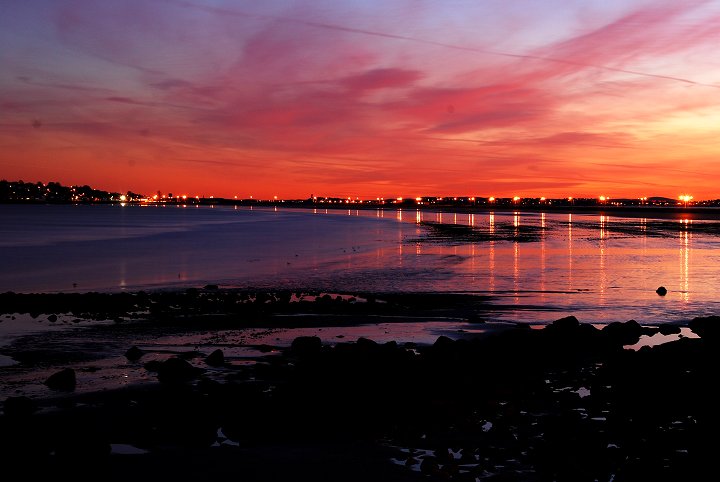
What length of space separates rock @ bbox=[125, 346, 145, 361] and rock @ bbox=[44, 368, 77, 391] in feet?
7.70

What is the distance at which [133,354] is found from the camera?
15.1m

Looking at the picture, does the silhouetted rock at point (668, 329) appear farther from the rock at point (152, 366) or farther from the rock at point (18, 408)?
the rock at point (18, 408)

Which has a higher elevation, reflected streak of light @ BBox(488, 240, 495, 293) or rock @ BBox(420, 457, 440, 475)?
reflected streak of light @ BBox(488, 240, 495, 293)

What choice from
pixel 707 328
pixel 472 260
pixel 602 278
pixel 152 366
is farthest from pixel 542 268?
pixel 152 366

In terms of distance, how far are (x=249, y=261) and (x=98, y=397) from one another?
33.5 meters

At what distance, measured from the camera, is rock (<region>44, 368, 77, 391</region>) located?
12.4 metres

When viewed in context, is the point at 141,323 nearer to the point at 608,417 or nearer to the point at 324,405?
the point at 324,405

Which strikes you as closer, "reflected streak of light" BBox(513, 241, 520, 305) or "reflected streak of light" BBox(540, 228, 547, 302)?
"reflected streak of light" BBox(513, 241, 520, 305)

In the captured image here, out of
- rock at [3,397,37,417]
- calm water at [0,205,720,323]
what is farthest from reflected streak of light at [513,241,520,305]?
rock at [3,397,37,417]

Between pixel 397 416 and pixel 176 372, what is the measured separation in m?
4.80

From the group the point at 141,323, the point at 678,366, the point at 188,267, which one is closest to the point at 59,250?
the point at 188,267

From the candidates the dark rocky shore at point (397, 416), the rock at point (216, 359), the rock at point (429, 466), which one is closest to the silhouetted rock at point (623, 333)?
the dark rocky shore at point (397, 416)

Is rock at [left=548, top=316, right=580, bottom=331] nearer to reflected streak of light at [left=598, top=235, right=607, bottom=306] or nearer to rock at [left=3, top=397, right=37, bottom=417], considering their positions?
reflected streak of light at [left=598, top=235, right=607, bottom=306]

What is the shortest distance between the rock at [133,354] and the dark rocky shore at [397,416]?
0.05m
